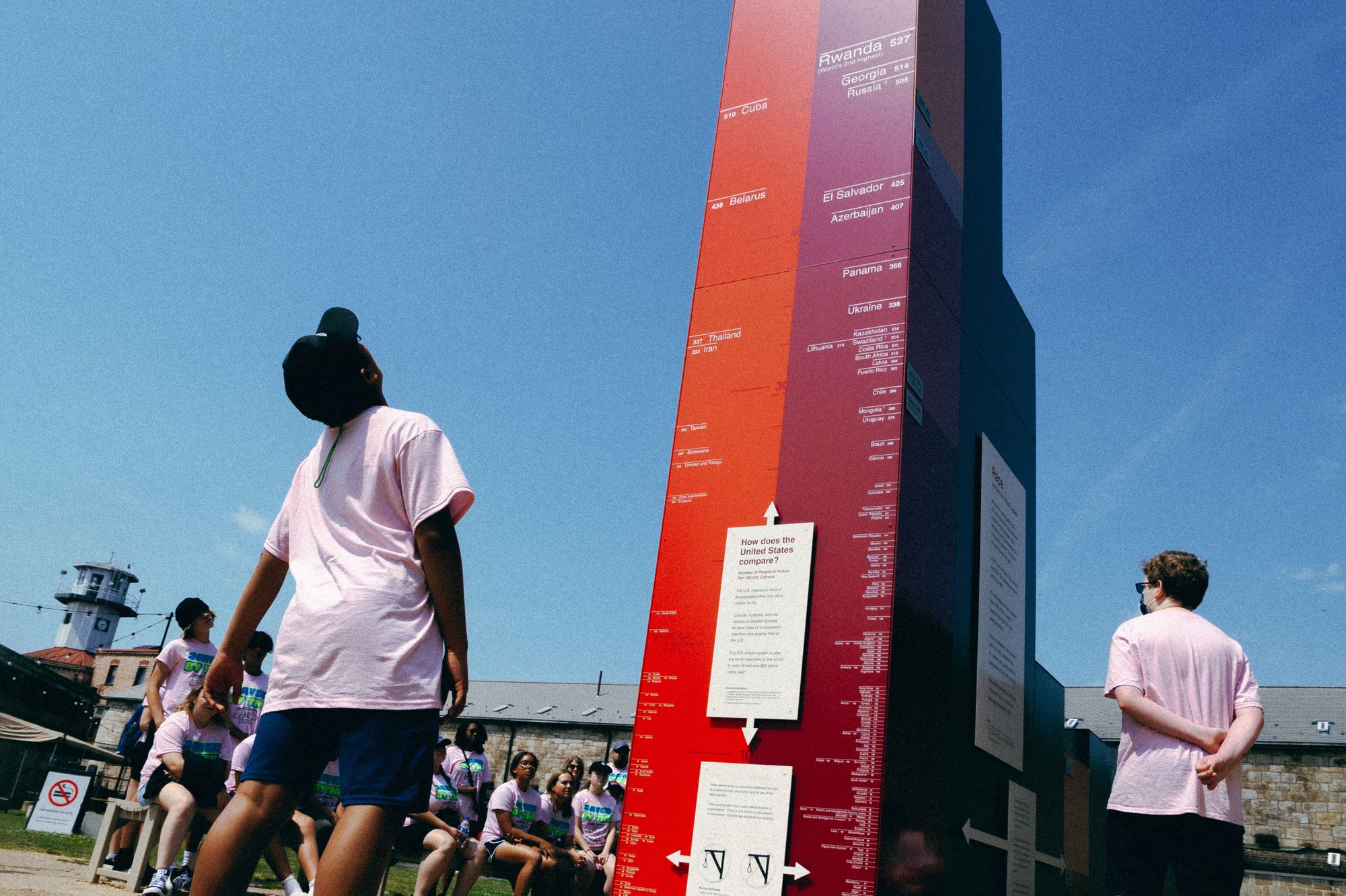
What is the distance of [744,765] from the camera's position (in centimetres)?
358

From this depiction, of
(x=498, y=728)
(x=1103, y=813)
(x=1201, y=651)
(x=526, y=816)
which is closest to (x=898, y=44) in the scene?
(x=1201, y=651)

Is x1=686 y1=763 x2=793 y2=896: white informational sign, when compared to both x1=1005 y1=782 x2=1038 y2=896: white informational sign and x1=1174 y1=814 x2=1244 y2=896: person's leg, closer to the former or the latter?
x1=1174 y1=814 x2=1244 y2=896: person's leg

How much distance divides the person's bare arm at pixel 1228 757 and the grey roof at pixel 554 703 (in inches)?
1362

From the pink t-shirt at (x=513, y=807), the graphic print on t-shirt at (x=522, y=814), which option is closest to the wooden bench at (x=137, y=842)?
the pink t-shirt at (x=513, y=807)

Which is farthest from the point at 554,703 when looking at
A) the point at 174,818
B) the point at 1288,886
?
the point at 174,818

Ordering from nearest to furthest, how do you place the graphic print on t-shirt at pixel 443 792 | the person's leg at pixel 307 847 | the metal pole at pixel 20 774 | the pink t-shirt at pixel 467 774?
the person's leg at pixel 307 847
the graphic print on t-shirt at pixel 443 792
the pink t-shirt at pixel 467 774
the metal pole at pixel 20 774

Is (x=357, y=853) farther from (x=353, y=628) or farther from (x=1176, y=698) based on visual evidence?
(x=1176, y=698)

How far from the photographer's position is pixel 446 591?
2252 millimetres

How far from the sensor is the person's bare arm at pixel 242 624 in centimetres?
250

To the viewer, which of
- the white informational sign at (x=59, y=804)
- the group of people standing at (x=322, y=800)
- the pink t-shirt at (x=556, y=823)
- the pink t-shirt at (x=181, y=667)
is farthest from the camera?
the white informational sign at (x=59, y=804)

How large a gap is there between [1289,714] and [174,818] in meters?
34.8

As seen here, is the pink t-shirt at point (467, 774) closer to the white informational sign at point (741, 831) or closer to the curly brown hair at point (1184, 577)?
the white informational sign at point (741, 831)

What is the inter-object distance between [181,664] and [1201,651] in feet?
20.2

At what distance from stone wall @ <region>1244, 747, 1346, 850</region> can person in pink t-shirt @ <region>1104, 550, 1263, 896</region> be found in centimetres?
2997
